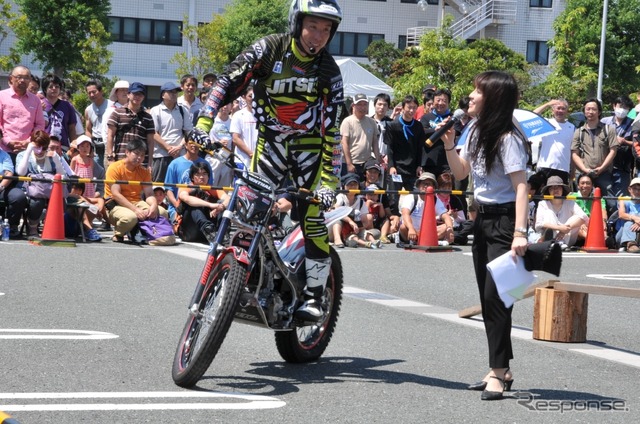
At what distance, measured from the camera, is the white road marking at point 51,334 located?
312 inches

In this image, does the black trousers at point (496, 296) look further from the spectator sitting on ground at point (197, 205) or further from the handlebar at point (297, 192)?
the spectator sitting on ground at point (197, 205)

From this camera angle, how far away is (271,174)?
24.8 feet

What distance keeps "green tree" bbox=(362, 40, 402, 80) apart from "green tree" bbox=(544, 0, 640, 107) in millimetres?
7596

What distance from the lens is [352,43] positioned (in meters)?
61.2

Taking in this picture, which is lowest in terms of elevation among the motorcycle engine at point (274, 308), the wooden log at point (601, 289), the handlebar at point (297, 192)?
the wooden log at point (601, 289)

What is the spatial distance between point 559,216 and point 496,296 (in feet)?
36.2

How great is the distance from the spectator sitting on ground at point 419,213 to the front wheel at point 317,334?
9.23 meters

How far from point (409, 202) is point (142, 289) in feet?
23.1

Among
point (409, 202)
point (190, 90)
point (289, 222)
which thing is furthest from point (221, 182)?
point (289, 222)

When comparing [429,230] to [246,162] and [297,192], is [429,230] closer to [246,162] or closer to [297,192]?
[246,162]

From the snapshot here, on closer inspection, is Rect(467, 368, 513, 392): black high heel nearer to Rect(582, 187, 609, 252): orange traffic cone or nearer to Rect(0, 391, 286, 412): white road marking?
Rect(0, 391, 286, 412): white road marking

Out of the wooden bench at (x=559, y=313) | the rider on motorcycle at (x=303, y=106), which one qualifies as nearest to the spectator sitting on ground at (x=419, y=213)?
the wooden bench at (x=559, y=313)

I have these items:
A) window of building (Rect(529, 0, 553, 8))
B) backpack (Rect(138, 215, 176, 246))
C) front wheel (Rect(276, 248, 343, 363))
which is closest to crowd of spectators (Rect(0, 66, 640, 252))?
backpack (Rect(138, 215, 176, 246))

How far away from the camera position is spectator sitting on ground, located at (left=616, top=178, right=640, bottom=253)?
1762 centimetres
